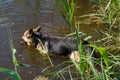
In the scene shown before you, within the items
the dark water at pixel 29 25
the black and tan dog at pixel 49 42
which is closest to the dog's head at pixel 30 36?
the black and tan dog at pixel 49 42

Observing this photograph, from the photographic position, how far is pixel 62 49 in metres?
6.80

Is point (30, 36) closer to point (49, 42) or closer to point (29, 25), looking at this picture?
point (49, 42)

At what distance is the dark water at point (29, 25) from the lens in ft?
21.0

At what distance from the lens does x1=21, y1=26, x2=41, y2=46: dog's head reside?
290 inches

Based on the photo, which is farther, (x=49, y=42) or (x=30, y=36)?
(x=30, y=36)

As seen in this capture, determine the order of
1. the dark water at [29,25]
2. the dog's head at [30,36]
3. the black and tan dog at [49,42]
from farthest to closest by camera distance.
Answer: the dog's head at [30,36]
the black and tan dog at [49,42]
the dark water at [29,25]

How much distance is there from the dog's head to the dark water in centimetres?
15

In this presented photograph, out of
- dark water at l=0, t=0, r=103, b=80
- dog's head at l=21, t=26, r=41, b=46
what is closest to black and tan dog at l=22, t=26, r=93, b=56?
dog's head at l=21, t=26, r=41, b=46

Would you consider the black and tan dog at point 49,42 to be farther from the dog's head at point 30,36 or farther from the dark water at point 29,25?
the dark water at point 29,25

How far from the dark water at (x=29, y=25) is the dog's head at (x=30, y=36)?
0.15 meters

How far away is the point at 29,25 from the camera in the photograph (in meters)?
8.29

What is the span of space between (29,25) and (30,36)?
90 centimetres

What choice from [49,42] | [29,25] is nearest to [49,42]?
[49,42]

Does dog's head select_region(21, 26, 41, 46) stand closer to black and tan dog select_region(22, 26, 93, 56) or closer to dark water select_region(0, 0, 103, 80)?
black and tan dog select_region(22, 26, 93, 56)
